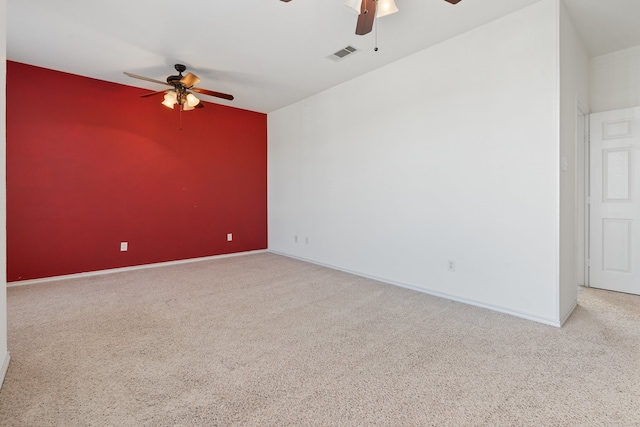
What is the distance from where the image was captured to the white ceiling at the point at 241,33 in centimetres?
259

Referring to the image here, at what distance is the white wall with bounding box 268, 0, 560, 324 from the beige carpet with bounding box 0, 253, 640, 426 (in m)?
0.41

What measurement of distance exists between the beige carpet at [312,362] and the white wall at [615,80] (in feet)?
6.91

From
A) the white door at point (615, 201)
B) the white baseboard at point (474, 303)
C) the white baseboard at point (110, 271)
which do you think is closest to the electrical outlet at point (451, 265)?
the white baseboard at point (474, 303)

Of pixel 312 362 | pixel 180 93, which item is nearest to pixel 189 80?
pixel 180 93

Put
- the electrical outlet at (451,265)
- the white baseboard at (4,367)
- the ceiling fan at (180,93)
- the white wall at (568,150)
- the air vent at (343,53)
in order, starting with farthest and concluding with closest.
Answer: the ceiling fan at (180,93) → the air vent at (343,53) → the electrical outlet at (451,265) → the white wall at (568,150) → the white baseboard at (4,367)

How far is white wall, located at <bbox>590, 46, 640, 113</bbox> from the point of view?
319 centimetres

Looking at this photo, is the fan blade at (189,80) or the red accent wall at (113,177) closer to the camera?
the fan blade at (189,80)

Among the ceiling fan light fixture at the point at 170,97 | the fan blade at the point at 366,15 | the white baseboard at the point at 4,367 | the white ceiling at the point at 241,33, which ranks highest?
the white ceiling at the point at 241,33

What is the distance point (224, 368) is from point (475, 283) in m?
Result: 2.42

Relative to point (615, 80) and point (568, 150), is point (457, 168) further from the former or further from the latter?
point (615, 80)

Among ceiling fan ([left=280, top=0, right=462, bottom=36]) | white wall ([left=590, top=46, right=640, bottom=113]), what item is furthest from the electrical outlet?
white wall ([left=590, top=46, right=640, bottom=113])

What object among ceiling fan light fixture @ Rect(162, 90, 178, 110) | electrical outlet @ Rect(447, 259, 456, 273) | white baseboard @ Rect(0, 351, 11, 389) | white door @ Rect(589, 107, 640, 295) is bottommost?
white baseboard @ Rect(0, 351, 11, 389)

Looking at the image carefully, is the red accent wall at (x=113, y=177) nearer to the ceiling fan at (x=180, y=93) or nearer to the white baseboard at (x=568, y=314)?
the ceiling fan at (x=180, y=93)

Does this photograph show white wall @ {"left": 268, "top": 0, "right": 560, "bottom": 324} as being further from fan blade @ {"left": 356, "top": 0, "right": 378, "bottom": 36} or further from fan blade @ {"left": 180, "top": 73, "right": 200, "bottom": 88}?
fan blade @ {"left": 180, "top": 73, "right": 200, "bottom": 88}
